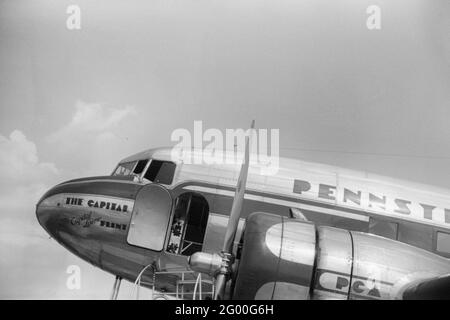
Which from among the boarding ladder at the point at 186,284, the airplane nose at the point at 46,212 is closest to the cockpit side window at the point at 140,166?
the airplane nose at the point at 46,212

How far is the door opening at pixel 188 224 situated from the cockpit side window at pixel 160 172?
35 centimetres

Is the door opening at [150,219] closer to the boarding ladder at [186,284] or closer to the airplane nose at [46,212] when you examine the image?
the boarding ladder at [186,284]

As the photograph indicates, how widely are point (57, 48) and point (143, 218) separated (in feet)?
11.0

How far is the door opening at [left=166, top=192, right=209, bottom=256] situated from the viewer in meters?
5.68

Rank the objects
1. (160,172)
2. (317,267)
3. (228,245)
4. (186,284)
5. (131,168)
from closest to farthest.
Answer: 1. (317,267)
2. (228,245)
3. (186,284)
4. (160,172)
5. (131,168)

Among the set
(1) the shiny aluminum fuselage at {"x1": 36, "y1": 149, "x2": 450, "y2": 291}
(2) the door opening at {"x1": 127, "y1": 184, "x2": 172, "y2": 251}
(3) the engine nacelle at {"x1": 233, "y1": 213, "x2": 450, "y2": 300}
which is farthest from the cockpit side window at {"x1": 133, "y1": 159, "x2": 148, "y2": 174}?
(3) the engine nacelle at {"x1": 233, "y1": 213, "x2": 450, "y2": 300}

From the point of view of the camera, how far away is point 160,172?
6078mm

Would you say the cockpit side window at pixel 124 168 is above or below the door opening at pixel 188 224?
above

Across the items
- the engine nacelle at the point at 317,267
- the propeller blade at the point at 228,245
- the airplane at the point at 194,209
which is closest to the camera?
the engine nacelle at the point at 317,267

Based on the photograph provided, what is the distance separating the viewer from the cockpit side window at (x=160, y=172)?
597cm

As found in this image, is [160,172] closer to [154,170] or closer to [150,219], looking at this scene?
[154,170]

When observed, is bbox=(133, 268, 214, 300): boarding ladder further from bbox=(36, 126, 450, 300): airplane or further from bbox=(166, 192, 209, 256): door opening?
bbox=(166, 192, 209, 256): door opening

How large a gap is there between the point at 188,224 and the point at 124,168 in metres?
1.43

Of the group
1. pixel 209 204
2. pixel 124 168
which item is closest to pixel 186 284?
pixel 209 204
